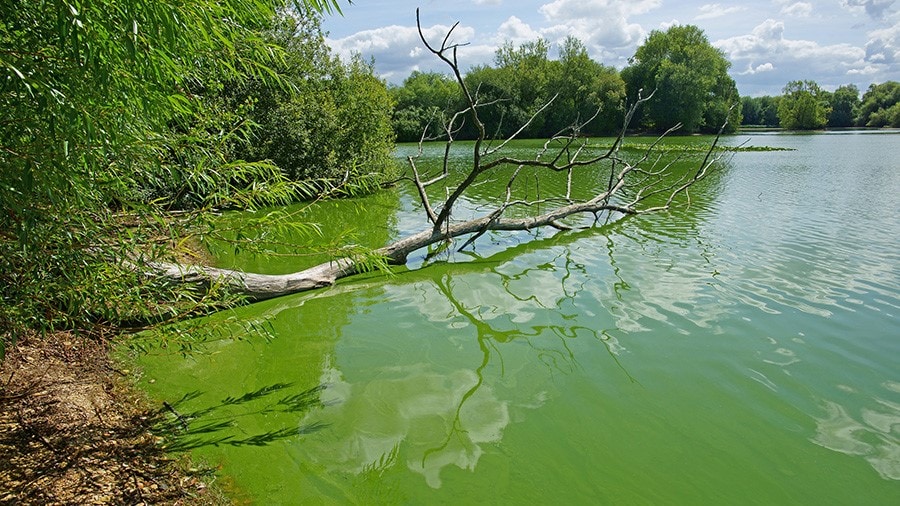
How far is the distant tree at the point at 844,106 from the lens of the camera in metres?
91.9

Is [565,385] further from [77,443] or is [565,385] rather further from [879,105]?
[879,105]

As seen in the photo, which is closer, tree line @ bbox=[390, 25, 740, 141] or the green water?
the green water

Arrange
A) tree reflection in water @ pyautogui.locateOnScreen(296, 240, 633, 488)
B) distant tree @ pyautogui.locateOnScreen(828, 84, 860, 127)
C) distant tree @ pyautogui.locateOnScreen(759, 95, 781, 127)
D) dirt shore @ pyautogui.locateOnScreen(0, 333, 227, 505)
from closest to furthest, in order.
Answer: dirt shore @ pyautogui.locateOnScreen(0, 333, 227, 505), tree reflection in water @ pyautogui.locateOnScreen(296, 240, 633, 488), distant tree @ pyautogui.locateOnScreen(828, 84, 860, 127), distant tree @ pyautogui.locateOnScreen(759, 95, 781, 127)

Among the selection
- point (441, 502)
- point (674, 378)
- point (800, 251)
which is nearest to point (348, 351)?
point (441, 502)

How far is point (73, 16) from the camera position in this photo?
1.79 m

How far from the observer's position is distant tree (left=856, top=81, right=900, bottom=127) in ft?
278

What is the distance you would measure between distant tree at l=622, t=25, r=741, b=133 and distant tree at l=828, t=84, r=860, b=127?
36.9 meters

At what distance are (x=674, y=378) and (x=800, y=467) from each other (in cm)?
137

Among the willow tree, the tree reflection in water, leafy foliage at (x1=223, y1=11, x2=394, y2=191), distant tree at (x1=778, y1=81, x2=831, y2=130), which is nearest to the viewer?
the willow tree

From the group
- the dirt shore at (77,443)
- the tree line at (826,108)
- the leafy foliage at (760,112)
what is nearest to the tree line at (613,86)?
the tree line at (826,108)

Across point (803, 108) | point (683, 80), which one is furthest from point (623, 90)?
point (803, 108)

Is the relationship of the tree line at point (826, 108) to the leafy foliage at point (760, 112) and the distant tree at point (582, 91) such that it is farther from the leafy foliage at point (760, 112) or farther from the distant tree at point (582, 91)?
the distant tree at point (582, 91)

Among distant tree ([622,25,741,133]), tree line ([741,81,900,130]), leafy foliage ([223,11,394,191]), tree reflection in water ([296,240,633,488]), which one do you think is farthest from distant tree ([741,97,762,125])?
tree reflection in water ([296,240,633,488])

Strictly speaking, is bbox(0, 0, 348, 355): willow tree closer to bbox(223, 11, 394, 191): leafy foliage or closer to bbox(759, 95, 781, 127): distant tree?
bbox(223, 11, 394, 191): leafy foliage
